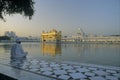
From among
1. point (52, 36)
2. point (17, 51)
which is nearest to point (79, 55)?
point (17, 51)

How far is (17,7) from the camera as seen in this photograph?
168 inches

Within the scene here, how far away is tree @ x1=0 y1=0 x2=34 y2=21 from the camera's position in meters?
4.15

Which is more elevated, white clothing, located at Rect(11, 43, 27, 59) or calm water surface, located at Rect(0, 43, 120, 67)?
white clothing, located at Rect(11, 43, 27, 59)

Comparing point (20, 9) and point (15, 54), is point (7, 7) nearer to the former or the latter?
point (20, 9)

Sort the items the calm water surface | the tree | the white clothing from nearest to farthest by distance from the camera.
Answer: the tree < the calm water surface < the white clothing

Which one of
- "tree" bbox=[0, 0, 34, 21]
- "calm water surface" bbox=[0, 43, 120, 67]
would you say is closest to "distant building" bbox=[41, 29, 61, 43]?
"calm water surface" bbox=[0, 43, 120, 67]

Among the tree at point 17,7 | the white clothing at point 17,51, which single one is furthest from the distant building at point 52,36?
the tree at point 17,7

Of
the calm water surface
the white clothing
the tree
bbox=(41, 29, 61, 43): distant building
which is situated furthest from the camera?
bbox=(41, 29, 61, 43): distant building

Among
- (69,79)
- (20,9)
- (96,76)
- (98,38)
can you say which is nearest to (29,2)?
(20,9)

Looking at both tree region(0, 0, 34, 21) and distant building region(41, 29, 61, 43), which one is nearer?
tree region(0, 0, 34, 21)

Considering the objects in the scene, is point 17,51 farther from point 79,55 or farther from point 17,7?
point 17,7

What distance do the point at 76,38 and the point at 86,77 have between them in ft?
273

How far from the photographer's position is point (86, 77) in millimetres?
5074

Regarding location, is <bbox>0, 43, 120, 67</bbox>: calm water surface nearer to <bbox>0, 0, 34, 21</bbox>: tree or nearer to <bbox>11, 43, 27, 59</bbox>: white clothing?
<bbox>11, 43, 27, 59</bbox>: white clothing
